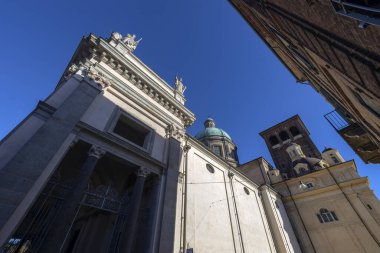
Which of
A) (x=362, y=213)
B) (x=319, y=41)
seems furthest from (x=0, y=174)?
(x=362, y=213)

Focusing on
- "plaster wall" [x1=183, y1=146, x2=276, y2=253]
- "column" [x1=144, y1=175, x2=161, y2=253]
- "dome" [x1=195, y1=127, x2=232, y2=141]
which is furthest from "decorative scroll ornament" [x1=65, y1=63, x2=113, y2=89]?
"dome" [x1=195, y1=127, x2=232, y2=141]

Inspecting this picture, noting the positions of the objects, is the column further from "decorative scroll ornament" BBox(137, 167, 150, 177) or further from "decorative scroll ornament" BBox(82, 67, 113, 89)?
"decorative scroll ornament" BBox(82, 67, 113, 89)

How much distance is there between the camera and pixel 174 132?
1102 centimetres

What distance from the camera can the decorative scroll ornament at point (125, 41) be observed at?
10615 mm

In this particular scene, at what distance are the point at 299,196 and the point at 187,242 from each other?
54.9 ft

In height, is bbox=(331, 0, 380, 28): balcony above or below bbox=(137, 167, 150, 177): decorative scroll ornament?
below

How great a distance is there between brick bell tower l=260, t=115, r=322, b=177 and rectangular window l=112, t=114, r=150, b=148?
25169 mm

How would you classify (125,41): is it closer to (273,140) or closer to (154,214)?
(154,214)

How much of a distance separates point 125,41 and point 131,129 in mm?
5549

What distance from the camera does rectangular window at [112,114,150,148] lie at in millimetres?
9469

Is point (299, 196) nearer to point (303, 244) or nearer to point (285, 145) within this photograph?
point (303, 244)

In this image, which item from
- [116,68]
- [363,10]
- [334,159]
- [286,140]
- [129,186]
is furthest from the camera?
[286,140]

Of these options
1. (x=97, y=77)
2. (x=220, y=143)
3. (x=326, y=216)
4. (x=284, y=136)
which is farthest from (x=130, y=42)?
(x=284, y=136)

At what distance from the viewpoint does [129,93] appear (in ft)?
31.6
